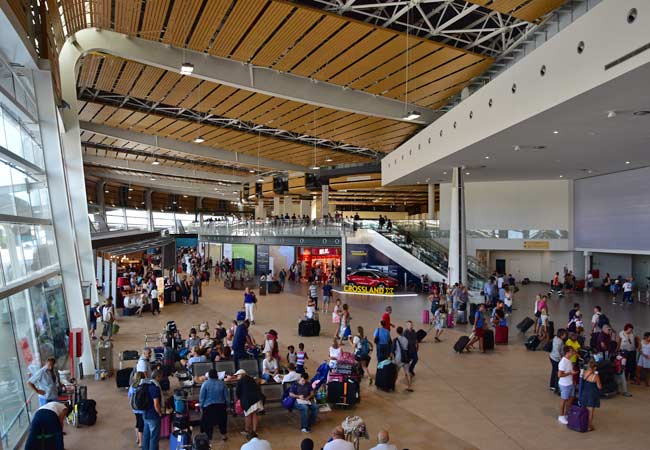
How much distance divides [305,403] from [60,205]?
21.4 ft

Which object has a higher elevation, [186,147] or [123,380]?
[186,147]

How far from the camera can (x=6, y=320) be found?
260 inches

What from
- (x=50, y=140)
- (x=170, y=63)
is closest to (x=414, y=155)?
(x=170, y=63)

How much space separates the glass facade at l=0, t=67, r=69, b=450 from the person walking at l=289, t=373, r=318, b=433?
382 centimetres

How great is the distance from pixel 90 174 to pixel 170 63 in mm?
35238

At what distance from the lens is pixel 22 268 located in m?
7.77

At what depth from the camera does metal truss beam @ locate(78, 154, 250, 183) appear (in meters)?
37.6

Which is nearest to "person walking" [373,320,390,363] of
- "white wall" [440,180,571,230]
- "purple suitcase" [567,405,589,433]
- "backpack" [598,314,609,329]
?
"purple suitcase" [567,405,589,433]

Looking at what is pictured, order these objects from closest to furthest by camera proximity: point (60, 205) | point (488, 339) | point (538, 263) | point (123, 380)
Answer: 1. point (123, 380)
2. point (60, 205)
3. point (488, 339)
4. point (538, 263)

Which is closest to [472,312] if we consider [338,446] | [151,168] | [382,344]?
[382,344]

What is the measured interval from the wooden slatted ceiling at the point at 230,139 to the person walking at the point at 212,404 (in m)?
18.4

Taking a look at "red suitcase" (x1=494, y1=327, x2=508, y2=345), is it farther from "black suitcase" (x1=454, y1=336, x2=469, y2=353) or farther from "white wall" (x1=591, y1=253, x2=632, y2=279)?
"white wall" (x1=591, y1=253, x2=632, y2=279)

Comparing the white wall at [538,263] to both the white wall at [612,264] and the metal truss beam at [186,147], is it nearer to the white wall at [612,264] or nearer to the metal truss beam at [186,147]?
the white wall at [612,264]

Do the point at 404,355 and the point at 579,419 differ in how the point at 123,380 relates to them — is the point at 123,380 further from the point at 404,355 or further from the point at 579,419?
the point at 579,419
